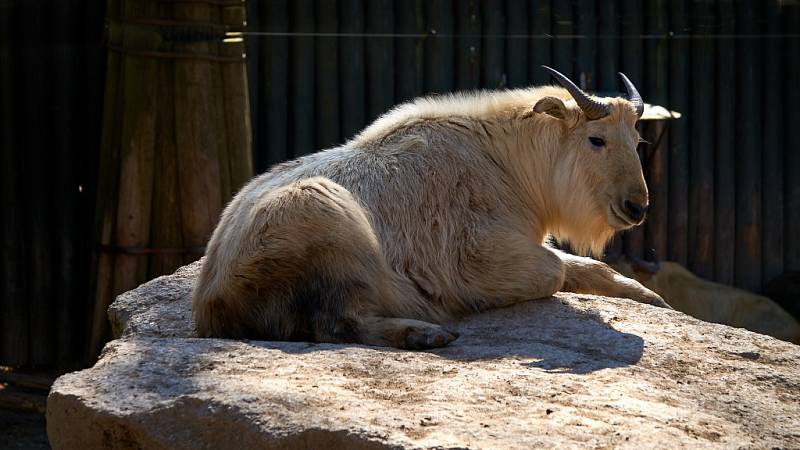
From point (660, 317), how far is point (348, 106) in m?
4.54

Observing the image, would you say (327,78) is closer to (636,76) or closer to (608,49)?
(608,49)

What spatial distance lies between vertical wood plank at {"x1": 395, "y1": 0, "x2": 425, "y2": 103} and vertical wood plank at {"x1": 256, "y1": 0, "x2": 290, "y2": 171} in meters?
0.94

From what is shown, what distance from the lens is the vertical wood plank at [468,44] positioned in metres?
9.95

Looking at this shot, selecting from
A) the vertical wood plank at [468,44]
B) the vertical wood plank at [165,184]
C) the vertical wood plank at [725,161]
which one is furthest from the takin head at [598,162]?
the vertical wood plank at [725,161]

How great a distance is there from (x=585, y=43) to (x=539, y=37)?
1.44ft

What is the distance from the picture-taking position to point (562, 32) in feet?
33.7

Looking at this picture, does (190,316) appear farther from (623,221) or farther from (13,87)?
(13,87)

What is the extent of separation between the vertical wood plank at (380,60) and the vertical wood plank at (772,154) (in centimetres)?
371

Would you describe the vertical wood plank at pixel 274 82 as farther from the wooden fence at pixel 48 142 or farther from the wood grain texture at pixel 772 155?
the wood grain texture at pixel 772 155

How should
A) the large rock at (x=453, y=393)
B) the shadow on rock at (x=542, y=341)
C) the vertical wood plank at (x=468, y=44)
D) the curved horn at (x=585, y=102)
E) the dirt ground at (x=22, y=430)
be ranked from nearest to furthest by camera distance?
the large rock at (x=453, y=393) < the shadow on rock at (x=542, y=341) < the curved horn at (x=585, y=102) < the dirt ground at (x=22, y=430) < the vertical wood plank at (x=468, y=44)

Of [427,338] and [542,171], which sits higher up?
[542,171]

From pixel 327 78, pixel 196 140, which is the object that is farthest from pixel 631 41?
pixel 196 140

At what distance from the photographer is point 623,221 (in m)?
6.11

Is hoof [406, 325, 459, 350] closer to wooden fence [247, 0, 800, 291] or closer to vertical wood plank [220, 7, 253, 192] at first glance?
vertical wood plank [220, 7, 253, 192]
